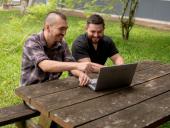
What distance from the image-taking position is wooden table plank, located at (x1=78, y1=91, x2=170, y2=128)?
2393mm

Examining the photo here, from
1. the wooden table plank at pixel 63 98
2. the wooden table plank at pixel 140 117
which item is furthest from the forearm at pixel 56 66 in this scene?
the wooden table plank at pixel 140 117

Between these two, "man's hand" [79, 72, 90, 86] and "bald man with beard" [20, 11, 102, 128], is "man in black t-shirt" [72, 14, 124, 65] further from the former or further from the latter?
"man's hand" [79, 72, 90, 86]

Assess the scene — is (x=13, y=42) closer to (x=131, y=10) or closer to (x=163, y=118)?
(x=131, y=10)

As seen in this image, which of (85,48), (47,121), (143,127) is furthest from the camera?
(85,48)

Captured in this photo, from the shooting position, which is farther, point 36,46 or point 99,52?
point 99,52

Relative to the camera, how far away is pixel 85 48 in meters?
4.22

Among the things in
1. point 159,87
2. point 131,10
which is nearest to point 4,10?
point 131,10

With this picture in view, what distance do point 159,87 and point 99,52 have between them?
122 cm

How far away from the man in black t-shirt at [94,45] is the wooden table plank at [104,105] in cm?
97

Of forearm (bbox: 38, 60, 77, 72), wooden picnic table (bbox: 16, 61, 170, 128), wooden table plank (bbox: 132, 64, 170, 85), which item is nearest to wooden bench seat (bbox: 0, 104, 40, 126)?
wooden picnic table (bbox: 16, 61, 170, 128)

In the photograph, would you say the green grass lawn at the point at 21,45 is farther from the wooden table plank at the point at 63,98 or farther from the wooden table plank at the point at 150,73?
the wooden table plank at the point at 63,98

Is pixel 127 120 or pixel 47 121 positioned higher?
pixel 127 120

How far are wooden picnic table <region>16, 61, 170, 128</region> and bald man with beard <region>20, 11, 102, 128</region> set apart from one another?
0.15 metres

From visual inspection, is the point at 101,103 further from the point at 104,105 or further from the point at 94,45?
the point at 94,45
